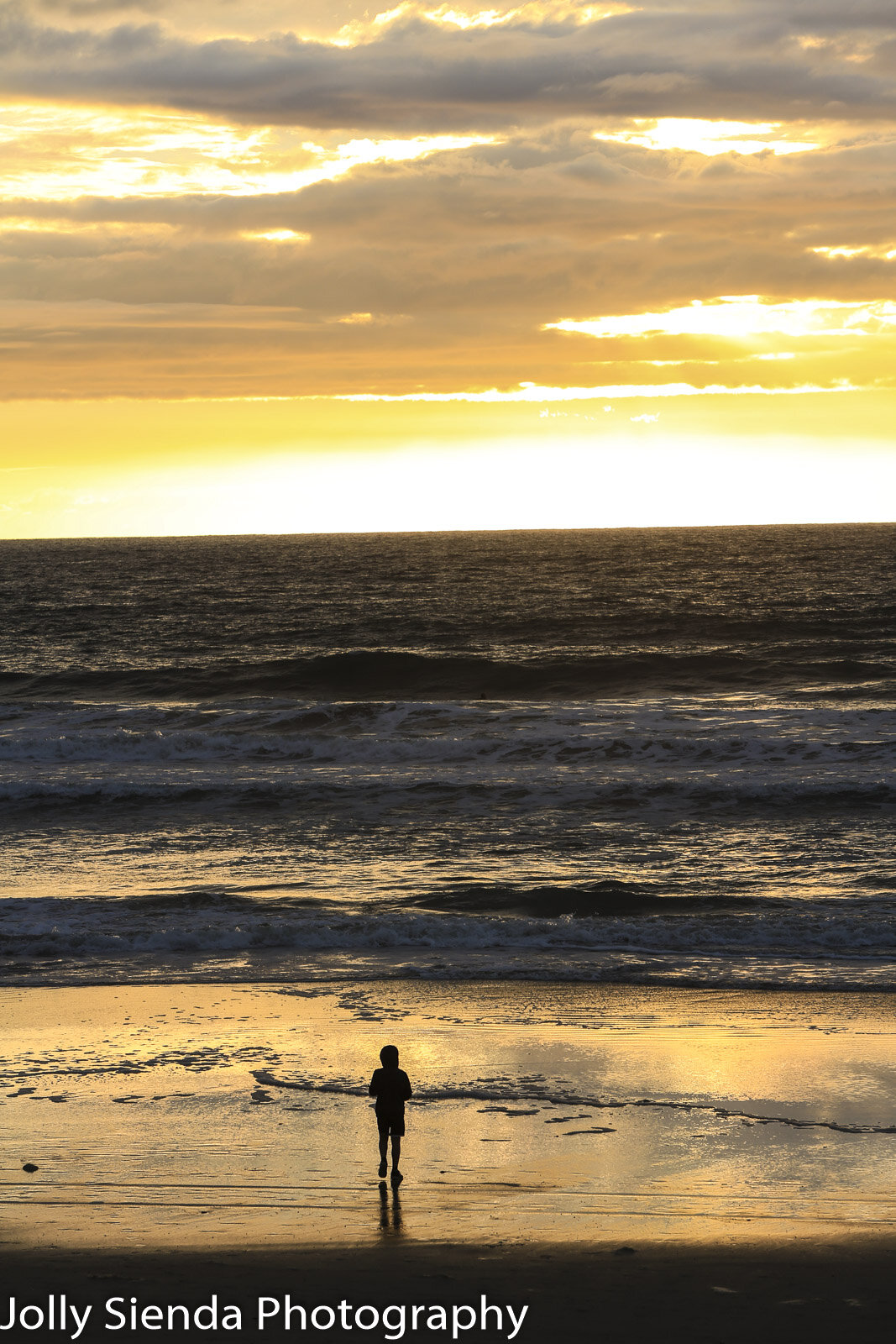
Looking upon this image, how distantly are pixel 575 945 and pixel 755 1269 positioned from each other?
895cm

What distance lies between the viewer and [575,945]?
17078 mm

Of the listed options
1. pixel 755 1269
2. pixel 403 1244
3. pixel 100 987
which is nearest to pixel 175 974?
pixel 100 987

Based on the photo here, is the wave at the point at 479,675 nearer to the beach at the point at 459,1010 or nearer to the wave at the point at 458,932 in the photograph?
the beach at the point at 459,1010

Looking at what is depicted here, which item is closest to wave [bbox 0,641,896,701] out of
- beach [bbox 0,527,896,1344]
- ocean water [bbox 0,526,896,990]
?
ocean water [bbox 0,526,896,990]

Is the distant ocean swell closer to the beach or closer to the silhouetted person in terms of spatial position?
the beach

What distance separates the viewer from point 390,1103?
967cm

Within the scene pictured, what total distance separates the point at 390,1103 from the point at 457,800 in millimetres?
17319

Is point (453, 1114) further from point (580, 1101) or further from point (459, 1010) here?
point (459, 1010)

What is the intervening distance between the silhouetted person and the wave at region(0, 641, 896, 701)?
31009 millimetres

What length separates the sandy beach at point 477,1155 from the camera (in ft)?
26.2

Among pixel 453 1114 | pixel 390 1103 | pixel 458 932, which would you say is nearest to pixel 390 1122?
pixel 390 1103

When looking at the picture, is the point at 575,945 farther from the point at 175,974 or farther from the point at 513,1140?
the point at 513,1140

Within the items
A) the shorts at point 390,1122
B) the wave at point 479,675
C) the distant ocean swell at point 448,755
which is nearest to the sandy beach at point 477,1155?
the shorts at point 390,1122

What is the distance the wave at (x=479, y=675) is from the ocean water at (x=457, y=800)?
0.69ft
